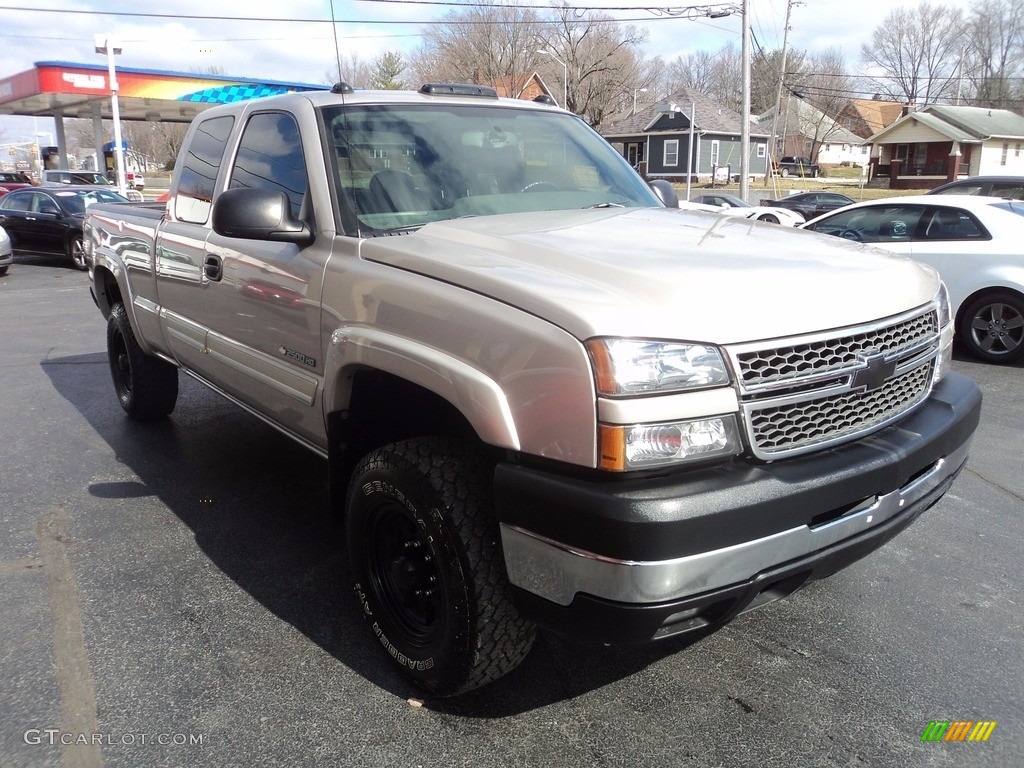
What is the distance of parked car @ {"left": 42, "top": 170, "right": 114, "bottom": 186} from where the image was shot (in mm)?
24359

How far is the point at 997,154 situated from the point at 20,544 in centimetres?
5814

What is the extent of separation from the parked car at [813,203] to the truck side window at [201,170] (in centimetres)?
2298

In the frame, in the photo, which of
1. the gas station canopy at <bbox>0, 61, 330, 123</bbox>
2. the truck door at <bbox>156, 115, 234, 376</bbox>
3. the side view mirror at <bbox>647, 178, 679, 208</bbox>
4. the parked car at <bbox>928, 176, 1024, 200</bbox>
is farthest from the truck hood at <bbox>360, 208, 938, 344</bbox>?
the gas station canopy at <bbox>0, 61, 330, 123</bbox>

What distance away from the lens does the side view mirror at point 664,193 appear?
430 centimetres

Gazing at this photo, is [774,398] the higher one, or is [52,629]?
[774,398]

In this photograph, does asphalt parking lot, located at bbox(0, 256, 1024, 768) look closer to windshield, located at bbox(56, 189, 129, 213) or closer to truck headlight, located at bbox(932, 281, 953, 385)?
truck headlight, located at bbox(932, 281, 953, 385)

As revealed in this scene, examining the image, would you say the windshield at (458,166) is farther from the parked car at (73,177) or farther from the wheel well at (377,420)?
the parked car at (73,177)

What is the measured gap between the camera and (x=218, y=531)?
166 inches

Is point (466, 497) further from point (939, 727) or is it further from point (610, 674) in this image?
point (939, 727)

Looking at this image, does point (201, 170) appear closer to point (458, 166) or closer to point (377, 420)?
point (458, 166)

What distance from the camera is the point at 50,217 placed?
17031 mm

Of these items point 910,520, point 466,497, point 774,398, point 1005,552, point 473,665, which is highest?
point 774,398

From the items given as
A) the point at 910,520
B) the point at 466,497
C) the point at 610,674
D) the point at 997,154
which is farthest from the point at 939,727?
the point at 997,154

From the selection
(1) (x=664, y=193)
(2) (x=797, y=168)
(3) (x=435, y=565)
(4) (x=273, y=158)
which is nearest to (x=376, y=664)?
(3) (x=435, y=565)
